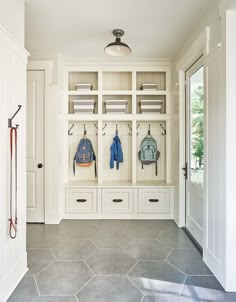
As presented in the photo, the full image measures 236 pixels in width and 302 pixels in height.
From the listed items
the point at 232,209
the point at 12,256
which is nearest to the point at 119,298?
the point at 12,256

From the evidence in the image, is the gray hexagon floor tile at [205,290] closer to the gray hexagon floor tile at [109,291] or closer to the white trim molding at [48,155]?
the gray hexagon floor tile at [109,291]

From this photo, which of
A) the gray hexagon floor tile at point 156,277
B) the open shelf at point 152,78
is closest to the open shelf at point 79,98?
the open shelf at point 152,78


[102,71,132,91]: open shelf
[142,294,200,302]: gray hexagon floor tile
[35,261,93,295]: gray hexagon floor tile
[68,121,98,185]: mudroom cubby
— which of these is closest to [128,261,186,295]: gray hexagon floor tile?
[142,294,200,302]: gray hexagon floor tile

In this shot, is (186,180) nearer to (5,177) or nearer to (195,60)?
(195,60)

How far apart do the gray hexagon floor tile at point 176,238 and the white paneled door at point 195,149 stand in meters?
0.12

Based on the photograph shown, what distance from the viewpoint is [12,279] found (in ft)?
7.02

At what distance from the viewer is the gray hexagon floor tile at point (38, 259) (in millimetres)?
2515

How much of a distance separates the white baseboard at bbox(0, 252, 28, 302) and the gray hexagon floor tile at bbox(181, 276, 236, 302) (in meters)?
1.46

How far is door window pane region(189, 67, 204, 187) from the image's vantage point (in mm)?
3086

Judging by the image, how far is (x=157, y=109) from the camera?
169 inches

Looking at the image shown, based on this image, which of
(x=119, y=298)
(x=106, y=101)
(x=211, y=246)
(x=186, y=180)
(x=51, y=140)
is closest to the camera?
(x=119, y=298)

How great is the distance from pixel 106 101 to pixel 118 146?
0.82 metres

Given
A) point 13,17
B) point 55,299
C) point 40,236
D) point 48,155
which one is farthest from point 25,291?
point 13,17

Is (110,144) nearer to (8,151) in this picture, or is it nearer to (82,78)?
(82,78)
